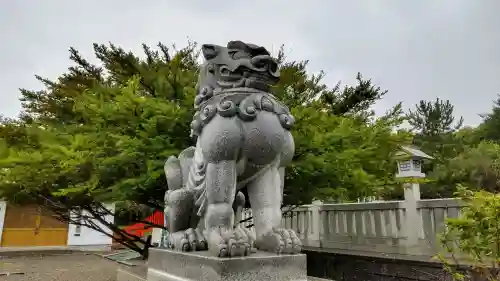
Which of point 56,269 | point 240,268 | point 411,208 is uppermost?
point 411,208

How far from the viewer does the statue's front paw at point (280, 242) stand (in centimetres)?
181

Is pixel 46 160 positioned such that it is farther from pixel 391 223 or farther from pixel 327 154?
pixel 391 223

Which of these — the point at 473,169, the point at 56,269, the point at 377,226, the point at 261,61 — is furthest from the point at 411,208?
the point at 473,169

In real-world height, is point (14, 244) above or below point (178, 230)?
below

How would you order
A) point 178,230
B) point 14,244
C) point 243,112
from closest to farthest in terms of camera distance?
point 243,112 < point 178,230 < point 14,244

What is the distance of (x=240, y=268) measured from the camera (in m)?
1.66

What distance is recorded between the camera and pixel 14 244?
39.7ft

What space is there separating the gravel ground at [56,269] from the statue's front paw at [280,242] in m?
4.35

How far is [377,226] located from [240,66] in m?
5.09

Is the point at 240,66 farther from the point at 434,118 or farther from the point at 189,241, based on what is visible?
the point at 434,118

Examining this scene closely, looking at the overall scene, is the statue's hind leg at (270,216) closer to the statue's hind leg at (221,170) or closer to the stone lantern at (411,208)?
the statue's hind leg at (221,170)

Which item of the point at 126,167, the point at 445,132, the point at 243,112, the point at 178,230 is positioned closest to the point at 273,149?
the point at 243,112

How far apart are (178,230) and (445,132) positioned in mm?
18764

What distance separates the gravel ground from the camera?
20.9 feet
